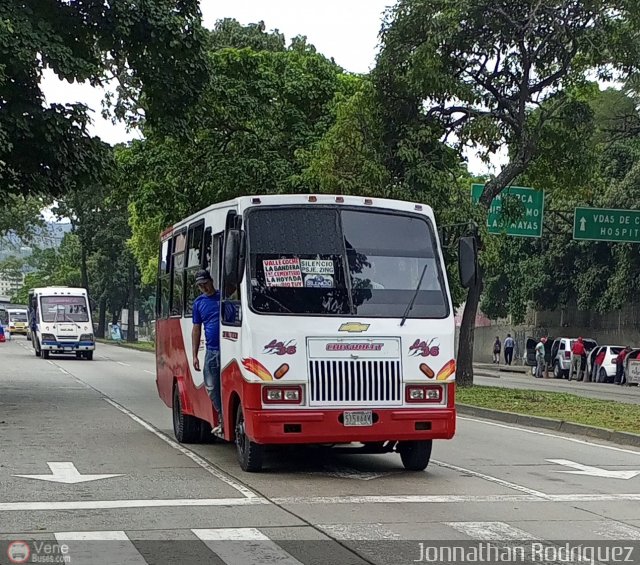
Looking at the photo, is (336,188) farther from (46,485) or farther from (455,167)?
(46,485)

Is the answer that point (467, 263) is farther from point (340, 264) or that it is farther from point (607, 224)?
point (607, 224)

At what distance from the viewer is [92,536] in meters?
8.31

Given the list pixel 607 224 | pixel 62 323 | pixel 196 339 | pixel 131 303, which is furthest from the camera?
pixel 131 303

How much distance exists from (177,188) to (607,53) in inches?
493

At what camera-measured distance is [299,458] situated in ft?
42.9

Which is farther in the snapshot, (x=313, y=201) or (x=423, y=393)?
(x=313, y=201)

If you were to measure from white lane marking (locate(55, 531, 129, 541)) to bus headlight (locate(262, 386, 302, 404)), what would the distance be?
2.92 m

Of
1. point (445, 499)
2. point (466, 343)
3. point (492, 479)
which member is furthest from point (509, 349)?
point (445, 499)

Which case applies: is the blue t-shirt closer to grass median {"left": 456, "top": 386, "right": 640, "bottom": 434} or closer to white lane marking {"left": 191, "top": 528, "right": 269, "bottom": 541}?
white lane marking {"left": 191, "top": 528, "right": 269, "bottom": 541}

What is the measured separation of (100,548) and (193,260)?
6.77 metres

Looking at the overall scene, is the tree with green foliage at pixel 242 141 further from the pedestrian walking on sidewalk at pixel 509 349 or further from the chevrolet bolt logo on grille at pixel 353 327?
the pedestrian walking on sidewalk at pixel 509 349

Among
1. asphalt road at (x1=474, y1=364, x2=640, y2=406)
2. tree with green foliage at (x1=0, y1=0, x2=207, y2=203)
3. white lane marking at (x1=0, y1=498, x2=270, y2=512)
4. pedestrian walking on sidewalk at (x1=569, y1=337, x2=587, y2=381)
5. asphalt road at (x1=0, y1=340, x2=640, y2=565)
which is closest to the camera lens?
asphalt road at (x1=0, y1=340, x2=640, y2=565)

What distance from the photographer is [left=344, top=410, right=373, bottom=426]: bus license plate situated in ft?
36.6

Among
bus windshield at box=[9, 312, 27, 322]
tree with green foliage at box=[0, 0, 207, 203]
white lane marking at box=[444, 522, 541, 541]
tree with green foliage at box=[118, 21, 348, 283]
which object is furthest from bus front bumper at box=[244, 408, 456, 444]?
bus windshield at box=[9, 312, 27, 322]
